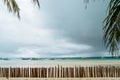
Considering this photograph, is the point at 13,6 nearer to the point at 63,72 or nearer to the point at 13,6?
the point at 13,6

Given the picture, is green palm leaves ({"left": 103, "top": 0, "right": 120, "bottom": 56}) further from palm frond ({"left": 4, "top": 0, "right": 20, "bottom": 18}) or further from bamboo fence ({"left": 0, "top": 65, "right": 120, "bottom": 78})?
bamboo fence ({"left": 0, "top": 65, "right": 120, "bottom": 78})

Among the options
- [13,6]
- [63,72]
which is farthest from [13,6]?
[63,72]

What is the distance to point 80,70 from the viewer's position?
19.7 metres

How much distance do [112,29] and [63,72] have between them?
13298mm

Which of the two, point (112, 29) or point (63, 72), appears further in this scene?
point (63, 72)

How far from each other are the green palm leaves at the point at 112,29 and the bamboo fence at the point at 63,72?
12.6 meters

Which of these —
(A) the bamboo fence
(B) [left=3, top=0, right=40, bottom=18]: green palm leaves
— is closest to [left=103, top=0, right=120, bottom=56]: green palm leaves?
(B) [left=3, top=0, right=40, bottom=18]: green palm leaves

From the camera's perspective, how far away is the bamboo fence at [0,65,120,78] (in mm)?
19547

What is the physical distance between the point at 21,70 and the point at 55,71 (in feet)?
6.55

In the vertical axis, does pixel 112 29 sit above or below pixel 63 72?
above

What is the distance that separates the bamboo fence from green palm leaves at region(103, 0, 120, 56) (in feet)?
41.2

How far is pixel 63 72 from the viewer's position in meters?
20.1

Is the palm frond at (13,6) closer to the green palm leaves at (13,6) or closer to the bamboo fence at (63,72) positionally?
the green palm leaves at (13,6)

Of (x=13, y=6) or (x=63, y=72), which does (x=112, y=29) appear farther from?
(x=63, y=72)
